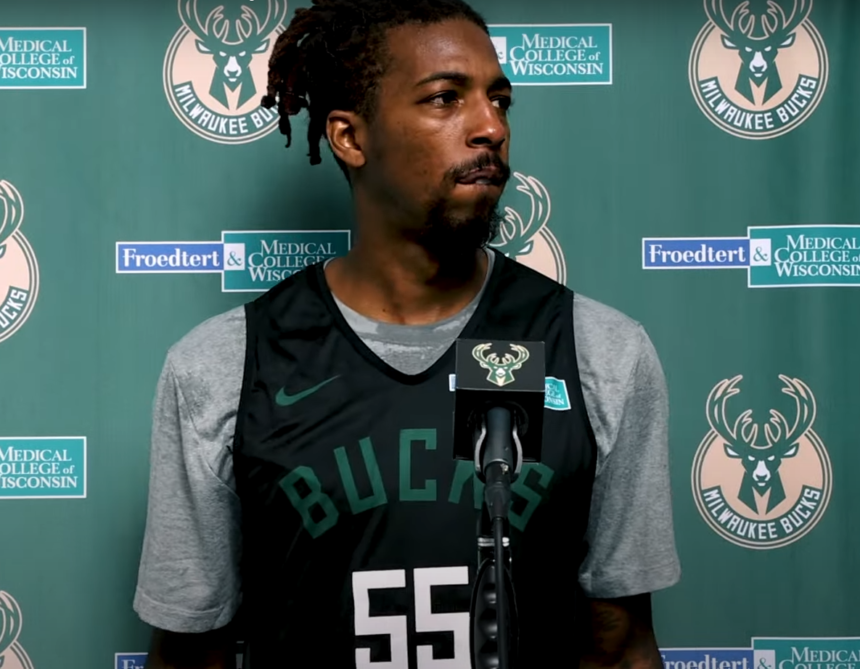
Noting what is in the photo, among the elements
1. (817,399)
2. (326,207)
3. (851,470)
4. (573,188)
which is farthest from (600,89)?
(851,470)

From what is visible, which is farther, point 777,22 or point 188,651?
point 777,22

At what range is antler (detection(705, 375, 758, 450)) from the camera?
5.59ft

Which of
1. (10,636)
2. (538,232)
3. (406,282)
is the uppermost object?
(538,232)

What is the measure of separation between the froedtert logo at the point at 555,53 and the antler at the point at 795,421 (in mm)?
537

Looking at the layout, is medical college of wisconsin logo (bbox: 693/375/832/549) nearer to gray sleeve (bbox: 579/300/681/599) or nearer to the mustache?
gray sleeve (bbox: 579/300/681/599)

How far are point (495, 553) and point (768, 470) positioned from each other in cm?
104

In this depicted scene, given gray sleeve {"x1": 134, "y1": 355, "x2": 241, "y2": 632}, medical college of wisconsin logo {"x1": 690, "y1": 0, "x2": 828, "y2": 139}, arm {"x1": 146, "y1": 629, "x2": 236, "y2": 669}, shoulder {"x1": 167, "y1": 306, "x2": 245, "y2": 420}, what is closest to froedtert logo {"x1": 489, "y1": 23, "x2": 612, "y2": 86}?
medical college of wisconsin logo {"x1": 690, "y1": 0, "x2": 828, "y2": 139}

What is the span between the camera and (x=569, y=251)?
1.72m

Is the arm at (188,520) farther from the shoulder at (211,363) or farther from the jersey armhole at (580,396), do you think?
the jersey armhole at (580,396)

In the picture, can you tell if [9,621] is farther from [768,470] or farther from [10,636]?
[768,470]

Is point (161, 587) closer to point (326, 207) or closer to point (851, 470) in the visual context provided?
point (326, 207)

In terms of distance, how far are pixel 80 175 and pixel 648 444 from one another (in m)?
0.94

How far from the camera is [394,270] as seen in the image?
4.58ft

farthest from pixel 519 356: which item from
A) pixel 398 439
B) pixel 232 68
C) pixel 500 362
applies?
pixel 232 68
